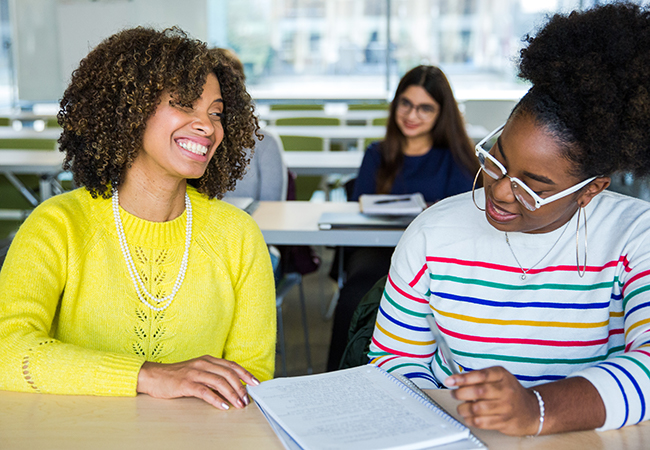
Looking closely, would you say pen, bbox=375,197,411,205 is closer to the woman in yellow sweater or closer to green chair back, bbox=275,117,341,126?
the woman in yellow sweater

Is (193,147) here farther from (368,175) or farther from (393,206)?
(368,175)

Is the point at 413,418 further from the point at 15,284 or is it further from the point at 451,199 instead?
the point at 15,284

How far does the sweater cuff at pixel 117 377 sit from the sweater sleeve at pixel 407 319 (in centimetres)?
49

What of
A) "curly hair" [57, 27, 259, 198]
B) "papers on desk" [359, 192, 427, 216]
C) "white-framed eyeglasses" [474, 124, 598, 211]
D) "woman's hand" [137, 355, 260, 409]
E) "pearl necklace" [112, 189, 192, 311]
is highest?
"curly hair" [57, 27, 259, 198]

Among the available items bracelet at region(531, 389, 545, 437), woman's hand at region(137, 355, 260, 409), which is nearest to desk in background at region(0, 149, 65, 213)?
woman's hand at region(137, 355, 260, 409)

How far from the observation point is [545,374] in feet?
4.23

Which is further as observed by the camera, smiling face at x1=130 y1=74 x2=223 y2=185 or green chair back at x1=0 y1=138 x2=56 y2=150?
green chair back at x1=0 y1=138 x2=56 y2=150

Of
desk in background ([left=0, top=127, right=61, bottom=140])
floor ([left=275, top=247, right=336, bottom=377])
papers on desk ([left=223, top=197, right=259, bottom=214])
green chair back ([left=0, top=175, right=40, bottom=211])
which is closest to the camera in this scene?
papers on desk ([left=223, top=197, right=259, bottom=214])

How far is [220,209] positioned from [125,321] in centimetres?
36

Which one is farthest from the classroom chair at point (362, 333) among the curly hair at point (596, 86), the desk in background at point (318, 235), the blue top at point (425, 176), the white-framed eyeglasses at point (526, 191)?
the blue top at point (425, 176)

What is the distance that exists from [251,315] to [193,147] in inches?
16.3

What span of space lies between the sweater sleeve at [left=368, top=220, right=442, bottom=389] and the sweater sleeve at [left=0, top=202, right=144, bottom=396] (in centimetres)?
50

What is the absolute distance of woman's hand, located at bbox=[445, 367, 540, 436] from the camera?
3.08 feet

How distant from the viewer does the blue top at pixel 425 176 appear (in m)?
3.12
